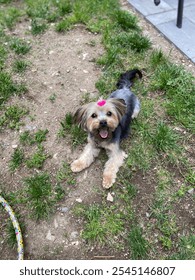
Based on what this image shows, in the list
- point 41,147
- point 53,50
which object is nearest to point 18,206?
point 41,147

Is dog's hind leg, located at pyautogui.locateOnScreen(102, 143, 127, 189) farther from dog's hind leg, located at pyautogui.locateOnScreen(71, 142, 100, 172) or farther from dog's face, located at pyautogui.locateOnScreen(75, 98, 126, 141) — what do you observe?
dog's face, located at pyautogui.locateOnScreen(75, 98, 126, 141)

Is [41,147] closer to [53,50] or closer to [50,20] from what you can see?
[53,50]

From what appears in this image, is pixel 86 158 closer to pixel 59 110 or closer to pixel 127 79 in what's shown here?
pixel 59 110

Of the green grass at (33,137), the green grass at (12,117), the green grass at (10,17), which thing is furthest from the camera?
the green grass at (10,17)

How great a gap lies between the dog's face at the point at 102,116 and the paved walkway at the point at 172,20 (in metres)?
2.56

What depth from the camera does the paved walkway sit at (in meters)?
6.09

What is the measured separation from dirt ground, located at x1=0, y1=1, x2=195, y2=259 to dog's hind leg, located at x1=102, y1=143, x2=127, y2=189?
0.14 metres

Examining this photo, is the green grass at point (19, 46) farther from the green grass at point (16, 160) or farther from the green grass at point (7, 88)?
the green grass at point (16, 160)

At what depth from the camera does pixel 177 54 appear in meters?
6.00

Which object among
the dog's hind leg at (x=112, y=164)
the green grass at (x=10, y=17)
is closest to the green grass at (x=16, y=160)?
the dog's hind leg at (x=112, y=164)

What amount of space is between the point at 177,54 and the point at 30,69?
108 inches

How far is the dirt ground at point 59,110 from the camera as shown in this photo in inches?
144

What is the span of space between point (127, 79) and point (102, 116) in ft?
5.26

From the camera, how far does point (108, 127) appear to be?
3908 millimetres
